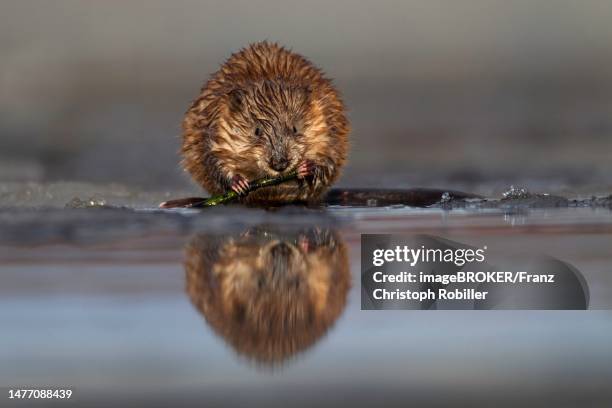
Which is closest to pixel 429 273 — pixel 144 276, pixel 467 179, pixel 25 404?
pixel 144 276

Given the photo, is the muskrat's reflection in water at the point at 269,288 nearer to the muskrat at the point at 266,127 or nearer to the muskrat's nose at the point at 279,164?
the muskrat's nose at the point at 279,164

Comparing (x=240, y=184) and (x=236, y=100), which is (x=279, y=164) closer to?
(x=240, y=184)

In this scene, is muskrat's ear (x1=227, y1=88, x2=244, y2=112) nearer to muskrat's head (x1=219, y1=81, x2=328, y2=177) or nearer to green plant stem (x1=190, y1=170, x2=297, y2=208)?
muskrat's head (x1=219, y1=81, x2=328, y2=177)

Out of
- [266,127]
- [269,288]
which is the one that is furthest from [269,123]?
[269,288]

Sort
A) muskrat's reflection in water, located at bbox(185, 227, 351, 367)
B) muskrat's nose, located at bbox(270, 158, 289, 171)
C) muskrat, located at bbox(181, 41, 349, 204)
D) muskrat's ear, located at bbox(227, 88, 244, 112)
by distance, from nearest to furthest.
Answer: muskrat's reflection in water, located at bbox(185, 227, 351, 367)
muskrat's nose, located at bbox(270, 158, 289, 171)
muskrat, located at bbox(181, 41, 349, 204)
muskrat's ear, located at bbox(227, 88, 244, 112)

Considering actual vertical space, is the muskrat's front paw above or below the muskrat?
below

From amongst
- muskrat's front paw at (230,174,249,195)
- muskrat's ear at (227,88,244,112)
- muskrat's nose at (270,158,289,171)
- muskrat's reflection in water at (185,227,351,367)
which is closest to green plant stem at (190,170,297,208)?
muskrat's front paw at (230,174,249,195)

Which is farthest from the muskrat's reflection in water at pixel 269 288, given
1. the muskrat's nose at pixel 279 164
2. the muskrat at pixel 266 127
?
the muskrat at pixel 266 127

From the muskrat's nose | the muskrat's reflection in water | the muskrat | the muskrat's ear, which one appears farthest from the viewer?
the muskrat's ear
